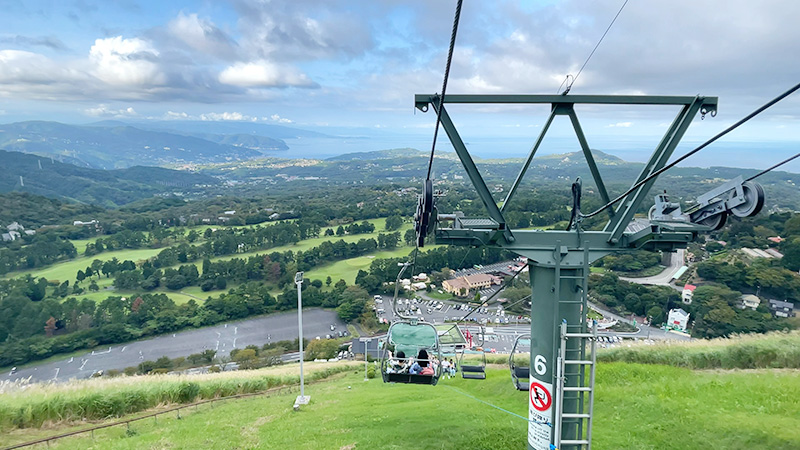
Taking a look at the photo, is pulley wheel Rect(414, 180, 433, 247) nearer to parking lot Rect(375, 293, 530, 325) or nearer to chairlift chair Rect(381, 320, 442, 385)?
chairlift chair Rect(381, 320, 442, 385)

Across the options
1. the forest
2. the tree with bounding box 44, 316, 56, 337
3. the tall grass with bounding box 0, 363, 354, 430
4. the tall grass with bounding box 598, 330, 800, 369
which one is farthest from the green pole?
the tree with bounding box 44, 316, 56, 337

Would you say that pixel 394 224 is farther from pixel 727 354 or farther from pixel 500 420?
pixel 500 420

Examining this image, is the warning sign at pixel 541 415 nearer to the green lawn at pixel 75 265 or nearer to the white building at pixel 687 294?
the white building at pixel 687 294

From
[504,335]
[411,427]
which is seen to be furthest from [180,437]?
[504,335]

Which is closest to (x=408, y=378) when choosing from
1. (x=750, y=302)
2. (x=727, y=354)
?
(x=727, y=354)

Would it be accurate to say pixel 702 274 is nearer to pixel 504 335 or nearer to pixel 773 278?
pixel 773 278
